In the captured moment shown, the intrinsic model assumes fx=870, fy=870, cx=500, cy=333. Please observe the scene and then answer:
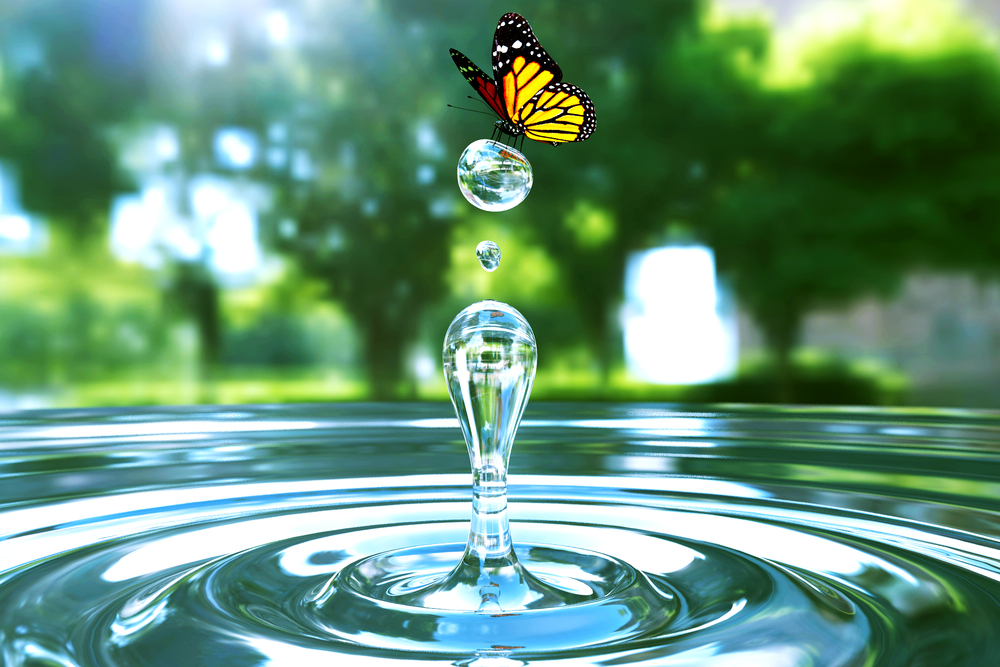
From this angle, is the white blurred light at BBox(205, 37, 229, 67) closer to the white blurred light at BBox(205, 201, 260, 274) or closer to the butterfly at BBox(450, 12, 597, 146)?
the white blurred light at BBox(205, 201, 260, 274)

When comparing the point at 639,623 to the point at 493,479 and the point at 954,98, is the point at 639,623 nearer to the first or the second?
the point at 493,479

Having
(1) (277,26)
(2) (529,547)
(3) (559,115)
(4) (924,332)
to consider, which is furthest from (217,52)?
(2) (529,547)

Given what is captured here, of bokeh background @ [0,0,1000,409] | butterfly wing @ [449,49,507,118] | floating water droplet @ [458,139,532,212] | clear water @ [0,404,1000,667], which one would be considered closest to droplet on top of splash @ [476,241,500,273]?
floating water droplet @ [458,139,532,212]

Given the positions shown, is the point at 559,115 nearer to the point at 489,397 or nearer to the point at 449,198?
the point at 489,397

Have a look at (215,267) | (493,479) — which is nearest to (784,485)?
(493,479)

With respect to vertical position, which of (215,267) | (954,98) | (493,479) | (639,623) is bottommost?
(639,623)

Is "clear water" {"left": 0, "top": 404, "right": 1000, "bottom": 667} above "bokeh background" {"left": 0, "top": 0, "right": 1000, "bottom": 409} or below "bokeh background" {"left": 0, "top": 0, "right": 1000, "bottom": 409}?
below

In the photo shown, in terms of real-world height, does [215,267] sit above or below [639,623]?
above
